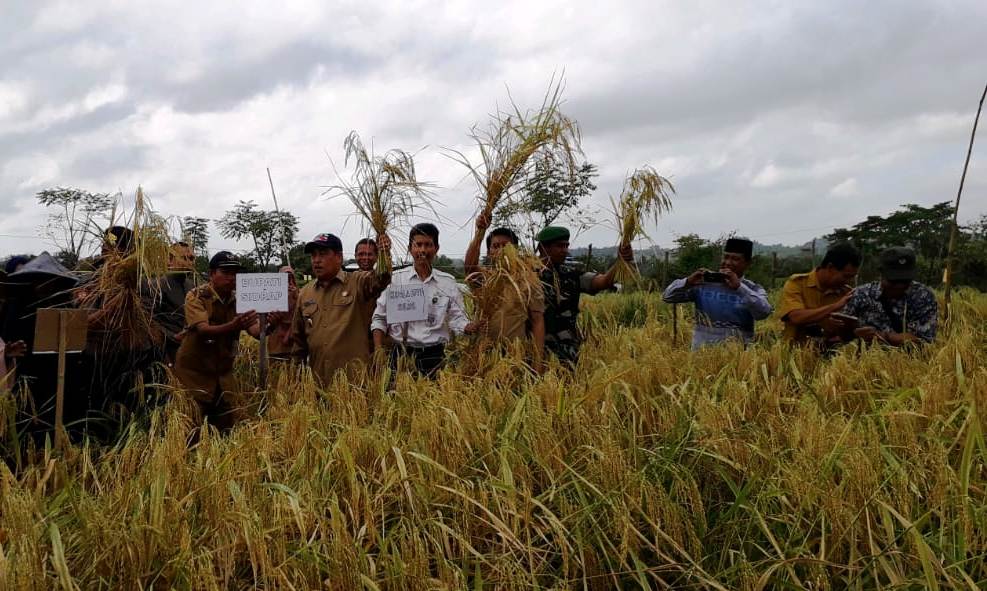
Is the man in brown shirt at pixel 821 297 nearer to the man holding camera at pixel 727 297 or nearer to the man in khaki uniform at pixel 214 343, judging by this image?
the man holding camera at pixel 727 297

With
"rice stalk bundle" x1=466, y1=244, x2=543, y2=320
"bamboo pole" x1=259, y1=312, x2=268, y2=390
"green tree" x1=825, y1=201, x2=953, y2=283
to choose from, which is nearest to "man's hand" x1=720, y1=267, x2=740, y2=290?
"rice stalk bundle" x1=466, y1=244, x2=543, y2=320

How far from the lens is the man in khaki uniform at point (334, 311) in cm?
376

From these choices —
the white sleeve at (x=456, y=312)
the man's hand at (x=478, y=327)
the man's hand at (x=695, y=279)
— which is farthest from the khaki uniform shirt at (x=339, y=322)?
the man's hand at (x=695, y=279)

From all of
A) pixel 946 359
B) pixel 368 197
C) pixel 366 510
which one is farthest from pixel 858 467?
pixel 368 197

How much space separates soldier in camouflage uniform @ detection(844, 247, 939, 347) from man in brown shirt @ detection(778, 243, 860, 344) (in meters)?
0.12

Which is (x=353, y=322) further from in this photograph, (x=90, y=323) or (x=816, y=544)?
(x=816, y=544)

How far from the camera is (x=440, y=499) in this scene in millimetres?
1905

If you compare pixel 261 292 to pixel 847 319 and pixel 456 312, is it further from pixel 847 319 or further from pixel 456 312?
pixel 847 319

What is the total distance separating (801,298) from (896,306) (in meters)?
0.51

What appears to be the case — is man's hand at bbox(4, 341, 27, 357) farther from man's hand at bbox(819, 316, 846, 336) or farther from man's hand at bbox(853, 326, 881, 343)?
man's hand at bbox(853, 326, 881, 343)


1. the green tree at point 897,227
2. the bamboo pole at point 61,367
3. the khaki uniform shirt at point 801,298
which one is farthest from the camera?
the green tree at point 897,227

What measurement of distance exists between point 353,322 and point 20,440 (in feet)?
5.54

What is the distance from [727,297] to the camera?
398 cm

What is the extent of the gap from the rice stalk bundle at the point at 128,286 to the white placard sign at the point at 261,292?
0.38 meters
